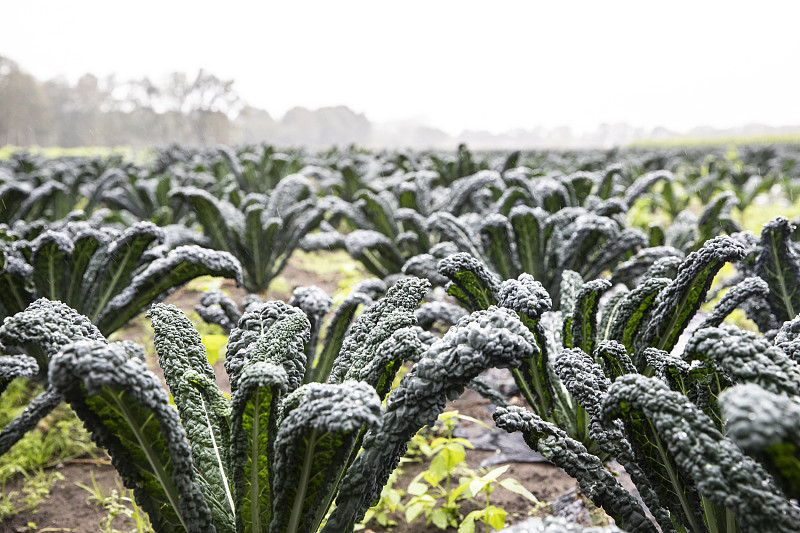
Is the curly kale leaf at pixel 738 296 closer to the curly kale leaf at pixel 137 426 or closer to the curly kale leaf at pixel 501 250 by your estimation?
the curly kale leaf at pixel 501 250

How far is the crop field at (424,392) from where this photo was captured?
36.2 inches

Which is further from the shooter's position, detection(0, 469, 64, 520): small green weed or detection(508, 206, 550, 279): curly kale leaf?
detection(508, 206, 550, 279): curly kale leaf

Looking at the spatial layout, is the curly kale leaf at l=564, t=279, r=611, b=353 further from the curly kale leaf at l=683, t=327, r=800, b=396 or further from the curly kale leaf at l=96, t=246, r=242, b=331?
the curly kale leaf at l=96, t=246, r=242, b=331

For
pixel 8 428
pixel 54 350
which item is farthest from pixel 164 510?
pixel 8 428

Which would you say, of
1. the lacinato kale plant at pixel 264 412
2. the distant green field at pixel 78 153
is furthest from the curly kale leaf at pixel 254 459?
the distant green field at pixel 78 153

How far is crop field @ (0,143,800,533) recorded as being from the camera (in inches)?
36.2

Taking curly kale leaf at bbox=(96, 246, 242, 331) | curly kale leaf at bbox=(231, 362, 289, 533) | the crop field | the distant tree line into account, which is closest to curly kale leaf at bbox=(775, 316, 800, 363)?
the crop field

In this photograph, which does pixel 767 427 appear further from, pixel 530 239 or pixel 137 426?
pixel 530 239

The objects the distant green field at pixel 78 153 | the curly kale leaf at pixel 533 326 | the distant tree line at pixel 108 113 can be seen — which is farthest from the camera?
the distant tree line at pixel 108 113

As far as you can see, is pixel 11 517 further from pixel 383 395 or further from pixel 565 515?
pixel 565 515

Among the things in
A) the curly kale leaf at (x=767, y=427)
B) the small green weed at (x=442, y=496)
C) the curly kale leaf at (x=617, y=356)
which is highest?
the curly kale leaf at (x=767, y=427)

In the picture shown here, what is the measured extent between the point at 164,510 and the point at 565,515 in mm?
1342

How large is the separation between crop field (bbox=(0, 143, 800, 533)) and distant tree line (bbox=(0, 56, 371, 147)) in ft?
147

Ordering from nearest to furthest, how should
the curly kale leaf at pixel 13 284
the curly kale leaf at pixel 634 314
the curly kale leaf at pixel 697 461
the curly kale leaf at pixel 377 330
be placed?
the curly kale leaf at pixel 697 461
the curly kale leaf at pixel 377 330
the curly kale leaf at pixel 634 314
the curly kale leaf at pixel 13 284
